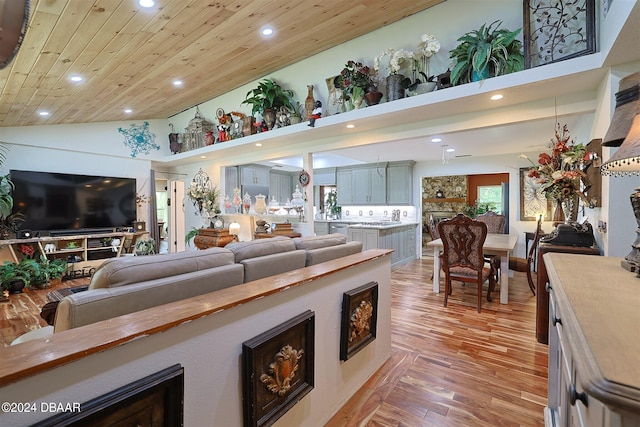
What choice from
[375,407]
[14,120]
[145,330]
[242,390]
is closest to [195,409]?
[242,390]

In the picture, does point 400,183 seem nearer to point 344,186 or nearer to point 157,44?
point 344,186

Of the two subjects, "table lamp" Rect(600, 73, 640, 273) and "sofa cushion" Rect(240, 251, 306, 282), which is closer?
"table lamp" Rect(600, 73, 640, 273)

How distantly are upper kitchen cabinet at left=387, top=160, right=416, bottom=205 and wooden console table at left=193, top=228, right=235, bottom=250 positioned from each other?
418 cm

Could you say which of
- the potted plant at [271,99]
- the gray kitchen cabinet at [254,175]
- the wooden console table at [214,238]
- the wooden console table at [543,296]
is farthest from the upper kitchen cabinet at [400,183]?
the wooden console table at [543,296]

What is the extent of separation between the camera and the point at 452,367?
2.27 m

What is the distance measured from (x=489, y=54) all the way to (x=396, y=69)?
2.99 ft

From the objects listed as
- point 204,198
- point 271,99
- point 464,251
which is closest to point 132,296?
point 464,251

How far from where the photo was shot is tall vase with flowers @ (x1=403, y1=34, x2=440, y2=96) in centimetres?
302

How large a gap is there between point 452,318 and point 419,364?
3.72 feet

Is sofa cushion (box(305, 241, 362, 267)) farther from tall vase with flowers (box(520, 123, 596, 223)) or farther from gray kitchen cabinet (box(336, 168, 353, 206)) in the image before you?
gray kitchen cabinet (box(336, 168, 353, 206))

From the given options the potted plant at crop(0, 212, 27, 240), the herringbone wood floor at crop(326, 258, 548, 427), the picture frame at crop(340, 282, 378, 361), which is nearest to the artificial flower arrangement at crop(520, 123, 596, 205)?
the herringbone wood floor at crop(326, 258, 548, 427)

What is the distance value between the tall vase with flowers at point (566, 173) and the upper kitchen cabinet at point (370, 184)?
180 inches

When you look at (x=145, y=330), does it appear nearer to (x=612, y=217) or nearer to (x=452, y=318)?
(x=612, y=217)

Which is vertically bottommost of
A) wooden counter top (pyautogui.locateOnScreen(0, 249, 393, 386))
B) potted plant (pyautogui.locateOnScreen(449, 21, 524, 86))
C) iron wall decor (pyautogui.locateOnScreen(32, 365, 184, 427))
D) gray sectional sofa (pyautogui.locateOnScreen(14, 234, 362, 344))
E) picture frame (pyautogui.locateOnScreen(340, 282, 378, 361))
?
picture frame (pyautogui.locateOnScreen(340, 282, 378, 361))
